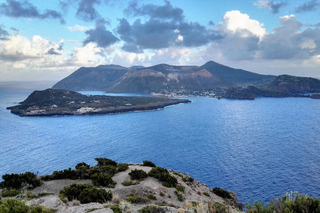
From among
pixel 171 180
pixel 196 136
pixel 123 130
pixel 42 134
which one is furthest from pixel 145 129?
pixel 171 180

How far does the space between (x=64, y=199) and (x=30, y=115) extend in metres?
195

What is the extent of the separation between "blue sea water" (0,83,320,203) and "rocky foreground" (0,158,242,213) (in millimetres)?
28548

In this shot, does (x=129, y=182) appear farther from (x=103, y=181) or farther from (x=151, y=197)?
(x=151, y=197)

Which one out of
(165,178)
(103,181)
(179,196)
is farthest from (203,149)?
(103,181)

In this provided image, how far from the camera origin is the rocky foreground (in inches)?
746

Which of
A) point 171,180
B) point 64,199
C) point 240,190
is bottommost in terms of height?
point 240,190

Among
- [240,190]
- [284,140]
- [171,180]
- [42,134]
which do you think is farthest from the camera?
[42,134]

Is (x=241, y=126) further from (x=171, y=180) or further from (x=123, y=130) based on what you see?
(x=171, y=180)

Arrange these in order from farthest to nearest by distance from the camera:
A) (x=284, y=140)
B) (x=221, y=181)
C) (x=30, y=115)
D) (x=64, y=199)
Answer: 1. (x=30, y=115)
2. (x=284, y=140)
3. (x=221, y=181)
4. (x=64, y=199)

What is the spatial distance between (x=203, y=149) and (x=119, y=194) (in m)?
70.4

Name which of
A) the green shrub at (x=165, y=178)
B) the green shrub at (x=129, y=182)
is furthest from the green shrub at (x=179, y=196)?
the green shrub at (x=129, y=182)

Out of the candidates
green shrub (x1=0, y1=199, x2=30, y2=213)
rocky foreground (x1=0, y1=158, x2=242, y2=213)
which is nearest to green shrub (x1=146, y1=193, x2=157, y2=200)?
rocky foreground (x1=0, y1=158, x2=242, y2=213)

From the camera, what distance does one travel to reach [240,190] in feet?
183

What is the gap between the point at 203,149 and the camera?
91875 mm
